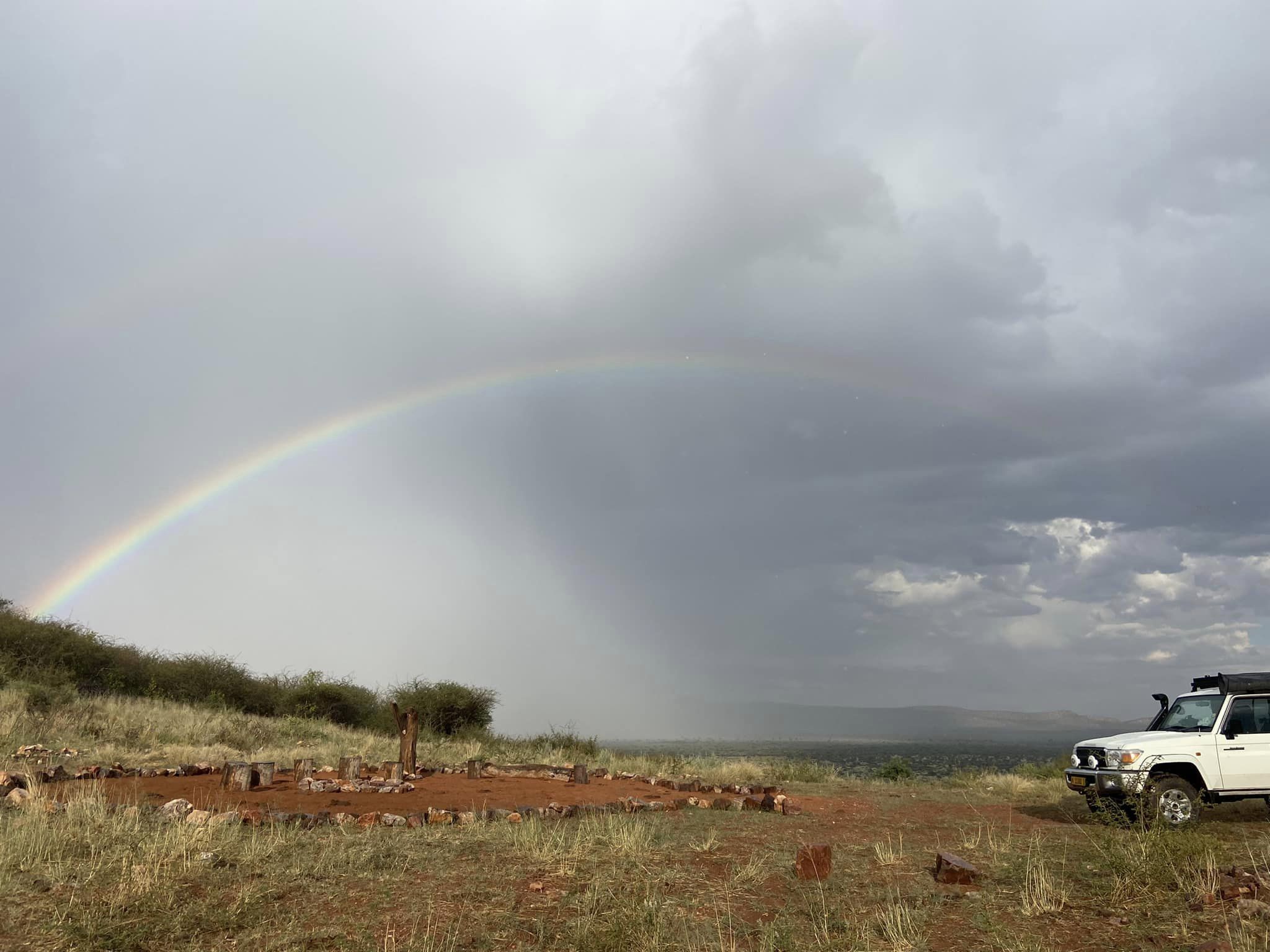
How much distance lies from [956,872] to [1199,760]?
715cm

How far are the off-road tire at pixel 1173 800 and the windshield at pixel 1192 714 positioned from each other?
1.09 m

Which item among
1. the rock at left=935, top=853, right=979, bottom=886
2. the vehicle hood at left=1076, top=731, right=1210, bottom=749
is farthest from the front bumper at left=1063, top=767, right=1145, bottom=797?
the rock at left=935, top=853, right=979, bottom=886

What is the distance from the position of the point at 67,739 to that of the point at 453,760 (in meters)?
9.71

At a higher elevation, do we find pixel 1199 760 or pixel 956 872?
pixel 1199 760

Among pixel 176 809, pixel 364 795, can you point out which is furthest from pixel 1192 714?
pixel 176 809

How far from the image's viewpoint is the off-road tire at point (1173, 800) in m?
13.1

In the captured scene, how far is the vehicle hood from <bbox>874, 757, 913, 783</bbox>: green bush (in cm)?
1331

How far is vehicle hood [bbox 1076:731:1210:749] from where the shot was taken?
13.6 meters

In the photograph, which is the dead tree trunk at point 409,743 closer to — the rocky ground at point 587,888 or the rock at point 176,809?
the rocky ground at point 587,888

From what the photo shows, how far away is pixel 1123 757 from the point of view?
44.5ft

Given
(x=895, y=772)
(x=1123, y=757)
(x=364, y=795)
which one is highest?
(x=1123, y=757)

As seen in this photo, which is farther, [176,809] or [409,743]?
[409,743]

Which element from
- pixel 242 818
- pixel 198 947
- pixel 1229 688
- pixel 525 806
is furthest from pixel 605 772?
pixel 198 947

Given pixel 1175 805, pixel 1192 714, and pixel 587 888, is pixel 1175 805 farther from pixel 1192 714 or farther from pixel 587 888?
pixel 587 888
